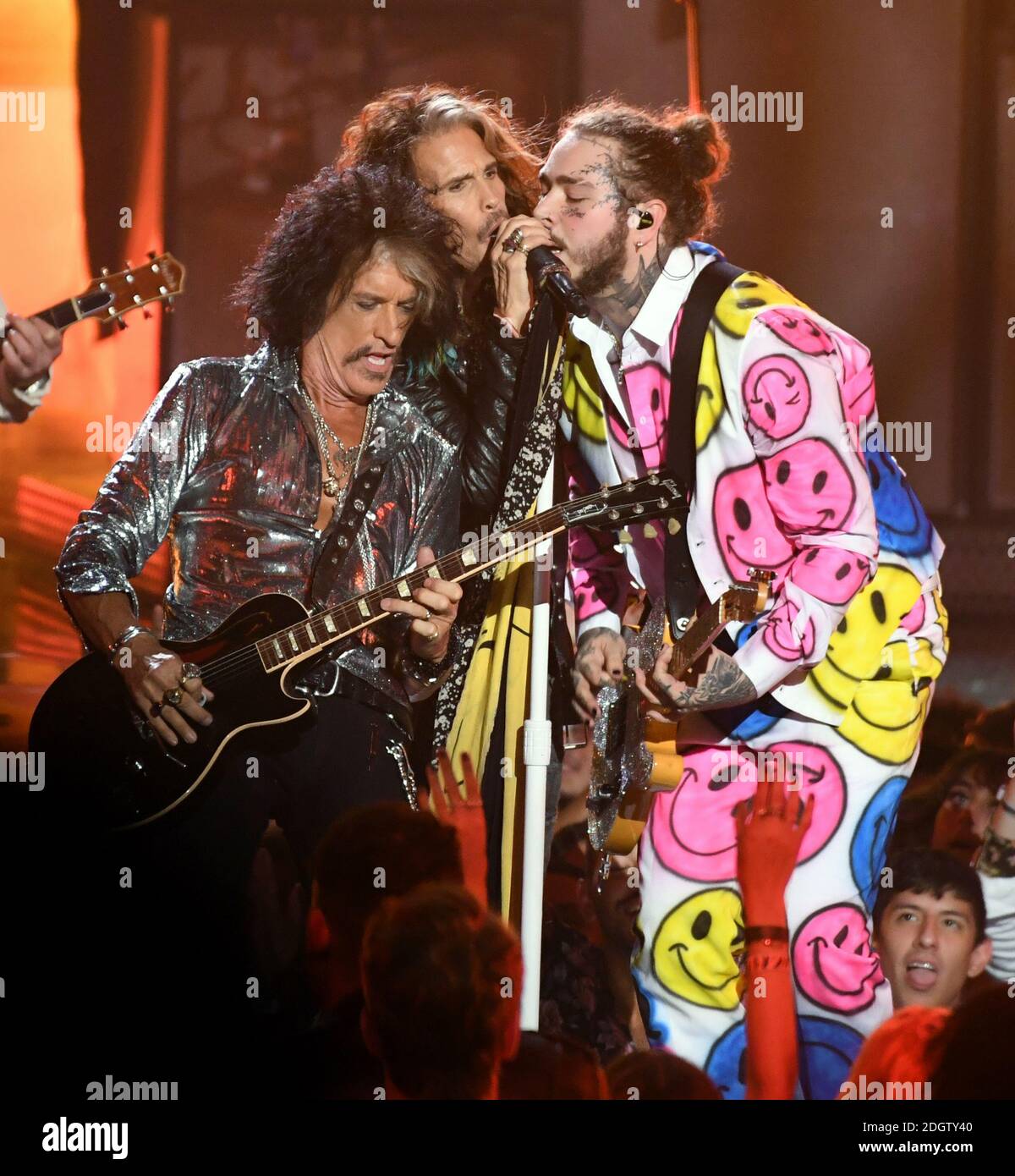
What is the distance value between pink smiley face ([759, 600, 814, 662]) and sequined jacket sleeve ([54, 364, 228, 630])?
1.33 meters

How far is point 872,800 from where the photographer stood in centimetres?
345

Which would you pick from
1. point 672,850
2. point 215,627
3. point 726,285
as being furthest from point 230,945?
point 726,285

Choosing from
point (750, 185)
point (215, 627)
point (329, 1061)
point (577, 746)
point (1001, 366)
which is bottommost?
point (329, 1061)

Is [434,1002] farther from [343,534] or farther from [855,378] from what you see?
[855,378]

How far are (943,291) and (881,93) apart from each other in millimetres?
489

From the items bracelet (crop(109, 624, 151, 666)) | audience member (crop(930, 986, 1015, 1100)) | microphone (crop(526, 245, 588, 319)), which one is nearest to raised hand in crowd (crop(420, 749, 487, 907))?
bracelet (crop(109, 624, 151, 666))

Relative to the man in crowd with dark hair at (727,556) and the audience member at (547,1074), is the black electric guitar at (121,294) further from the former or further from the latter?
the audience member at (547,1074)

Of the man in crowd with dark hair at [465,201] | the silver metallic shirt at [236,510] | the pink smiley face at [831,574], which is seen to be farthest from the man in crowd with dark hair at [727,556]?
the silver metallic shirt at [236,510]

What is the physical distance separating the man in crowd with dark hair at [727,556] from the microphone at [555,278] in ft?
0.49

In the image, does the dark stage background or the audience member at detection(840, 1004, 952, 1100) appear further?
the dark stage background

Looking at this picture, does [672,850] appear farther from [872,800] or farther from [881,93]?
[881,93]

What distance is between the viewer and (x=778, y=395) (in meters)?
3.31

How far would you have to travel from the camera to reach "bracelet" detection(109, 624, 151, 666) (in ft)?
11.0

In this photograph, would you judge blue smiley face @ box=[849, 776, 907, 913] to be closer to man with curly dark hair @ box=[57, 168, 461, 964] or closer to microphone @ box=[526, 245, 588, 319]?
man with curly dark hair @ box=[57, 168, 461, 964]
